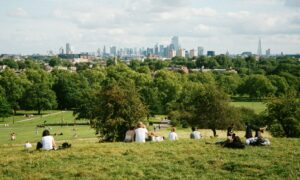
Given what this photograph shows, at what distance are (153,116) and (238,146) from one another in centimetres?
6285

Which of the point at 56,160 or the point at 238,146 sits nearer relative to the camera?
the point at 56,160

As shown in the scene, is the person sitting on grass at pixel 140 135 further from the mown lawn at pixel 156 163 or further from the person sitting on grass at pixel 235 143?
the person sitting on grass at pixel 235 143

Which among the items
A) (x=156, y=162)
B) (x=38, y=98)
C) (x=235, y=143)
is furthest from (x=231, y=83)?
(x=156, y=162)

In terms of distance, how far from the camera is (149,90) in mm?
87000

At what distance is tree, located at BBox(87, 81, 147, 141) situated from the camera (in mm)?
36406

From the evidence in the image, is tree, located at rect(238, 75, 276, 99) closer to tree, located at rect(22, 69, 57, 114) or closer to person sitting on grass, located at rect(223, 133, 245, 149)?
tree, located at rect(22, 69, 57, 114)

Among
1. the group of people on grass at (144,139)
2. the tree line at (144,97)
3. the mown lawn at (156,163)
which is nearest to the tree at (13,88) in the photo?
the tree line at (144,97)

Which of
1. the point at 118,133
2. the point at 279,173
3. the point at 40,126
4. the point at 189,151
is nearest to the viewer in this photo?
the point at 279,173

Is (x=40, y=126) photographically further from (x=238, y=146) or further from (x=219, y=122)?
(x=238, y=146)

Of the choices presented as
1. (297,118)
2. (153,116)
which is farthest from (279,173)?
(153,116)

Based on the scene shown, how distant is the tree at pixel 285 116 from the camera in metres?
41.4

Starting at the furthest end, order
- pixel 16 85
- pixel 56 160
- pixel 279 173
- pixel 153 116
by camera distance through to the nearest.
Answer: pixel 16 85 < pixel 153 116 < pixel 56 160 < pixel 279 173

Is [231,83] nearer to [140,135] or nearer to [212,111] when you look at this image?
[212,111]

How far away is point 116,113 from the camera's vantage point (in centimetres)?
3775
